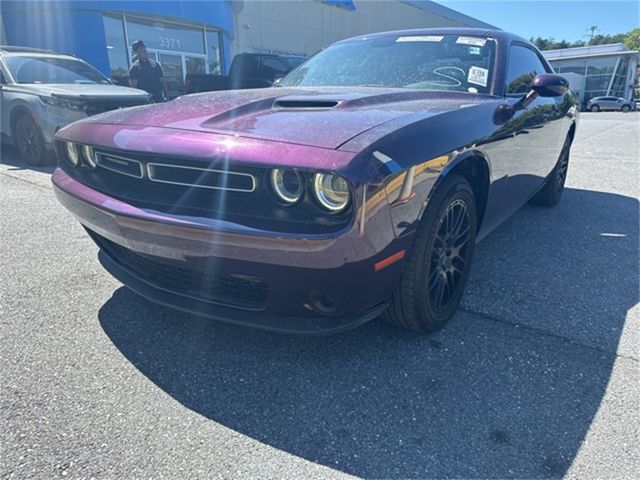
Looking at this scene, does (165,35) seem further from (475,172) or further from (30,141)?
(475,172)

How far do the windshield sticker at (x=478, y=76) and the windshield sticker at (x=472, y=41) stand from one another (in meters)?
0.21

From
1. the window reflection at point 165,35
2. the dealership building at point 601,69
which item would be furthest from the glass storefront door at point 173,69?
the dealership building at point 601,69

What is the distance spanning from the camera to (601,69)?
48.5m

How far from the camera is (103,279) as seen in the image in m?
2.84

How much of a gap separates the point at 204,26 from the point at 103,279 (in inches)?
602

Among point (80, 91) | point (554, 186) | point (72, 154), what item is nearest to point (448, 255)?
point (72, 154)

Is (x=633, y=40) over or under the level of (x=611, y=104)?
over

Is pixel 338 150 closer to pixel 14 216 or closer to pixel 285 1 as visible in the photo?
pixel 14 216

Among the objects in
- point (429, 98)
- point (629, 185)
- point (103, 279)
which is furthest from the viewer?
point (629, 185)

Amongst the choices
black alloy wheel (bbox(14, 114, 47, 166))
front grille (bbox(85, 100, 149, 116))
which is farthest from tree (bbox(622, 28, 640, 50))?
black alloy wheel (bbox(14, 114, 47, 166))

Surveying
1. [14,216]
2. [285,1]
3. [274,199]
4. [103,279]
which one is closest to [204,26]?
[285,1]

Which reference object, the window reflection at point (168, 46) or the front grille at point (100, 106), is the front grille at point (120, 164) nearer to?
the front grille at point (100, 106)

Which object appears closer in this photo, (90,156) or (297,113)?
(297,113)

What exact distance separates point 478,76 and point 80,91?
514cm
